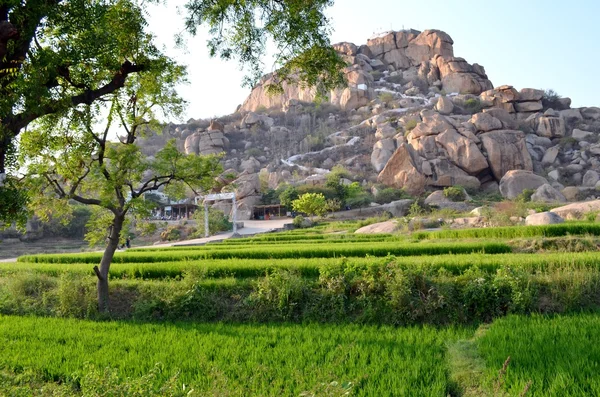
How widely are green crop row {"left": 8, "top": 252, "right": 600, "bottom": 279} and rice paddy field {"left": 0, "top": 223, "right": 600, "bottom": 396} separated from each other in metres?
0.05

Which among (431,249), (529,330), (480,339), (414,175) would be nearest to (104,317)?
(480,339)

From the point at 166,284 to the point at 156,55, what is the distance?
192 inches

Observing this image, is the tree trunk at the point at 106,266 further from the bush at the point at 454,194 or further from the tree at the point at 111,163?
the bush at the point at 454,194

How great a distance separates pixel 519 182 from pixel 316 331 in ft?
144

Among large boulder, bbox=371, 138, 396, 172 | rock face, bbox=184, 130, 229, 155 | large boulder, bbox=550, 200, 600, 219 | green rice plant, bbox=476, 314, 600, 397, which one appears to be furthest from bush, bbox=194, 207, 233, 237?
rock face, bbox=184, 130, 229, 155

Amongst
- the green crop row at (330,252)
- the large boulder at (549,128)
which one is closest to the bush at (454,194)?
the large boulder at (549,128)

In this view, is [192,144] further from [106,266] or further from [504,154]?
[106,266]

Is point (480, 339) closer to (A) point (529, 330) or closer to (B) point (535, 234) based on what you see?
(A) point (529, 330)

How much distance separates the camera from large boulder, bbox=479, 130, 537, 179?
50.5 m

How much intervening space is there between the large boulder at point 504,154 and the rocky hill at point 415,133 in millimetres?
126

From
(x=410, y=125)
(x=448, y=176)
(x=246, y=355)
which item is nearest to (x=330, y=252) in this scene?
(x=246, y=355)

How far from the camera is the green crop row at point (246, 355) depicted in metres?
4.13

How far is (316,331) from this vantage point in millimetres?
6312

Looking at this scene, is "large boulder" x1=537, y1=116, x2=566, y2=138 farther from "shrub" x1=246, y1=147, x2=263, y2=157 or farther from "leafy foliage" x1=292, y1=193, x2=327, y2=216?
"shrub" x1=246, y1=147, x2=263, y2=157
